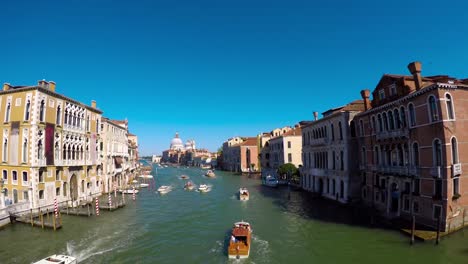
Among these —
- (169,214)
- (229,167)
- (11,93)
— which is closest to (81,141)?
(11,93)

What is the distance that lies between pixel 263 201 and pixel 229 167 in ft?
237

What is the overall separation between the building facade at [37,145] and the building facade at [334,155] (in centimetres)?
2737

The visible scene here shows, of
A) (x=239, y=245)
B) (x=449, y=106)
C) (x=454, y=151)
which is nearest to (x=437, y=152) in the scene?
(x=454, y=151)

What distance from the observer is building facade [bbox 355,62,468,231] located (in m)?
18.3

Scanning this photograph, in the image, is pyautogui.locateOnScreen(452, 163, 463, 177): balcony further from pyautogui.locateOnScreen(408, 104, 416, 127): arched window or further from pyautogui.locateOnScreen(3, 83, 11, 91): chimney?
pyautogui.locateOnScreen(3, 83, 11, 91): chimney

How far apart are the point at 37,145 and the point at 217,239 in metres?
17.9

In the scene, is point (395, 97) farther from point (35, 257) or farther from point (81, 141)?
point (81, 141)

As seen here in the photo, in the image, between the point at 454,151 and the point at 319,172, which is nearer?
the point at 454,151

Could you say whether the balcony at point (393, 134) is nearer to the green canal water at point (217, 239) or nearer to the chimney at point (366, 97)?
the chimney at point (366, 97)

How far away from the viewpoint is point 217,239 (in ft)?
68.4

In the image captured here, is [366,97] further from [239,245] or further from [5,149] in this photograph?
[5,149]

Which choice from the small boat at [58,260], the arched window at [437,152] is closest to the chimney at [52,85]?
the small boat at [58,260]

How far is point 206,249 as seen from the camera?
742 inches

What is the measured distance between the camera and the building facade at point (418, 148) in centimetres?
1831
